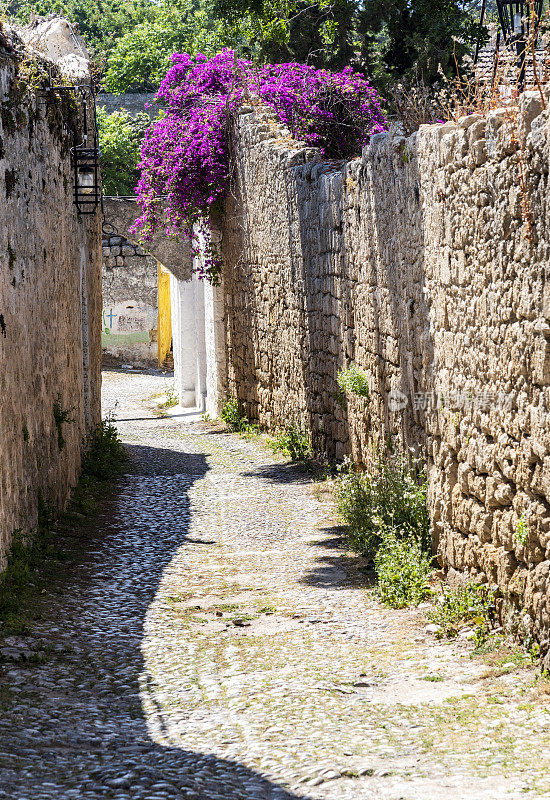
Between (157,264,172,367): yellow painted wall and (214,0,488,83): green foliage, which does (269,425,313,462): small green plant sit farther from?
(157,264,172,367): yellow painted wall

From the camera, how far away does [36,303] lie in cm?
655

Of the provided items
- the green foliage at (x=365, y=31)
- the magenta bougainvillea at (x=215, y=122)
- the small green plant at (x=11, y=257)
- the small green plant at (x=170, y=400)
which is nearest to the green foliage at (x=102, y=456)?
the small green plant at (x=11, y=257)

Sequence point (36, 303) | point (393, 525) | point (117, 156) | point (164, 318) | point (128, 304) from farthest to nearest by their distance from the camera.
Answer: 1. point (117, 156)
2. point (164, 318)
3. point (128, 304)
4. point (36, 303)
5. point (393, 525)

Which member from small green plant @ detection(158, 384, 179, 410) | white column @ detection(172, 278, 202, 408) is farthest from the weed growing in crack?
Answer: small green plant @ detection(158, 384, 179, 410)

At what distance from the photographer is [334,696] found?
391 centimetres

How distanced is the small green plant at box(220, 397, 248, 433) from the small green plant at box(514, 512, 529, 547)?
27.7ft

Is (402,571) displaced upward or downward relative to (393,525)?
downward

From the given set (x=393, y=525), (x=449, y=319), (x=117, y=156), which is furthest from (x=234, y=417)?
(x=117, y=156)

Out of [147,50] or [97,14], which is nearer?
[147,50]

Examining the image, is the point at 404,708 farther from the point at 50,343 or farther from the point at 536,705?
the point at 50,343

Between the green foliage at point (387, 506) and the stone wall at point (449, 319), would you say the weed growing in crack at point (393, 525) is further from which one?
the stone wall at point (449, 319)

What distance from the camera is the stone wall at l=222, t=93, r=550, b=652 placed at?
3.91 metres

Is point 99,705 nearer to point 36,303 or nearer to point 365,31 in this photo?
point 36,303

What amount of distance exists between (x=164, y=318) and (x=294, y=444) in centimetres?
1247
